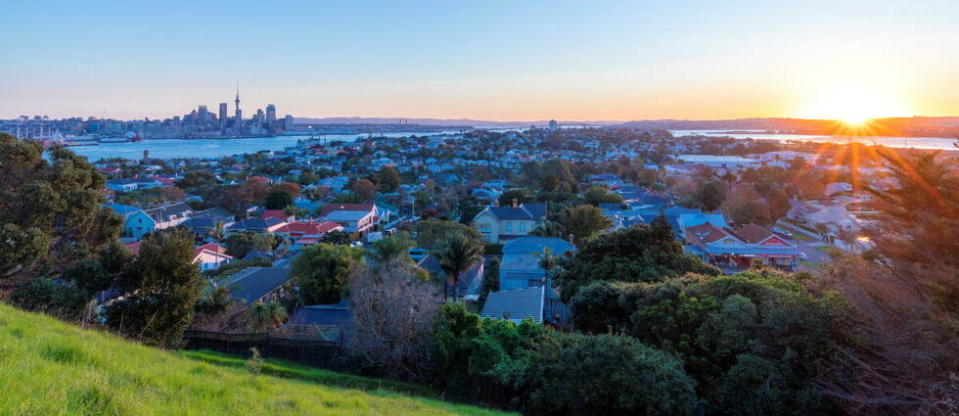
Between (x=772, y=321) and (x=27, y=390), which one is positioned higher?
(x=27, y=390)

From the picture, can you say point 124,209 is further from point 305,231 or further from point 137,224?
point 305,231

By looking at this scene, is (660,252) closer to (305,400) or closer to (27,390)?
(305,400)

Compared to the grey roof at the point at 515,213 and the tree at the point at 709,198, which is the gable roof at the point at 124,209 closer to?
the grey roof at the point at 515,213

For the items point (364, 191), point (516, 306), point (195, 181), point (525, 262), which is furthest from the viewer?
point (195, 181)

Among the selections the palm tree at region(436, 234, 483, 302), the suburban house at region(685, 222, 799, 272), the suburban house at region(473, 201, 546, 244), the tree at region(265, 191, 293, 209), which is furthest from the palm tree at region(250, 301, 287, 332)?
the tree at region(265, 191, 293, 209)

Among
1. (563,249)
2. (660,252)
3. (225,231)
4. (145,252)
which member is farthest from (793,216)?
(145,252)

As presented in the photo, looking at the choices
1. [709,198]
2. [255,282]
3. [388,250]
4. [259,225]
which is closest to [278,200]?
[259,225]

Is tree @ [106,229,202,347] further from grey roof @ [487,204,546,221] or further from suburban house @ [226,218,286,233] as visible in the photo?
grey roof @ [487,204,546,221]
